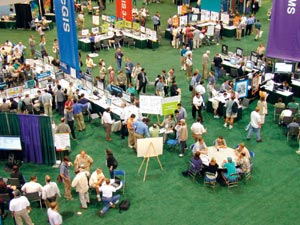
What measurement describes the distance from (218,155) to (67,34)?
23.6 feet

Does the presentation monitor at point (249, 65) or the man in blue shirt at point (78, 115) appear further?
the presentation monitor at point (249, 65)

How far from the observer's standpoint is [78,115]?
17.3m

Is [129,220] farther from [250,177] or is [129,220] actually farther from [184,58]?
[184,58]

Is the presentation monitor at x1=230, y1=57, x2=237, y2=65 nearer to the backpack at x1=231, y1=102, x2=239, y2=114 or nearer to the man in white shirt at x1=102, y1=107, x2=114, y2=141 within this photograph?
the backpack at x1=231, y1=102, x2=239, y2=114

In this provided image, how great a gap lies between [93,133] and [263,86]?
7465mm

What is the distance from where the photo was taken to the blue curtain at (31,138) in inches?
579

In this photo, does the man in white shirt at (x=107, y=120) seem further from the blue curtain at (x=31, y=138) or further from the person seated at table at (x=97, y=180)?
the person seated at table at (x=97, y=180)

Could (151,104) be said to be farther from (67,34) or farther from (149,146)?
(67,34)

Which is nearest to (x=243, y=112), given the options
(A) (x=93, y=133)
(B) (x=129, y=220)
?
(A) (x=93, y=133)

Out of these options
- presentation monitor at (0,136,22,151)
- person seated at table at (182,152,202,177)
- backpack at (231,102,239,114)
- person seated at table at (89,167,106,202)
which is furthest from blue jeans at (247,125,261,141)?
presentation monitor at (0,136,22,151)

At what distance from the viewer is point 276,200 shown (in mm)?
13570

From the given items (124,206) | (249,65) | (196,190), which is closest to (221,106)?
(249,65)

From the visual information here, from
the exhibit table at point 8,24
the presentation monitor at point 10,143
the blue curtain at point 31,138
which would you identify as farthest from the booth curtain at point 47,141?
the exhibit table at point 8,24

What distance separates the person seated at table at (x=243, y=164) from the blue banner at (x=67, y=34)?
7.44 meters
